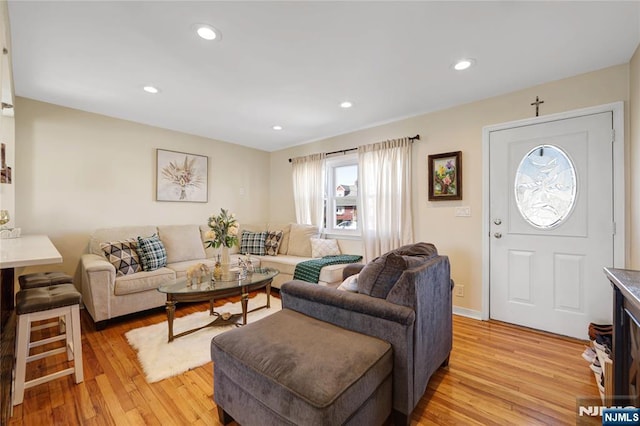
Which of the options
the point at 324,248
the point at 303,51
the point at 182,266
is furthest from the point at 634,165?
the point at 182,266

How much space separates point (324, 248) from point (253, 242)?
118cm

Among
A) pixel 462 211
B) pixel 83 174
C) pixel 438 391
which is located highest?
pixel 83 174

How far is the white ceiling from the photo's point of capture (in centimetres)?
169

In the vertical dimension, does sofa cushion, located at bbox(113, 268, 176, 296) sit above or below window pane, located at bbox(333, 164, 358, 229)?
below

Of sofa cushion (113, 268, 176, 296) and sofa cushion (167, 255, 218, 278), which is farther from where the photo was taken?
sofa cushion (167, 255, 218, 278)

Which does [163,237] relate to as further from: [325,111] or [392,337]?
[392,337]

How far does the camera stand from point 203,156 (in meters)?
4.39

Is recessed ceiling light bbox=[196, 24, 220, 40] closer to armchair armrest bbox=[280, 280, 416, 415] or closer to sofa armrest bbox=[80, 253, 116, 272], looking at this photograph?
armchair armrest bbox=[280, 280, 416, 415]

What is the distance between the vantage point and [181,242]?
3.79 metres

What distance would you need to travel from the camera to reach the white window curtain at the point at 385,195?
136 inches

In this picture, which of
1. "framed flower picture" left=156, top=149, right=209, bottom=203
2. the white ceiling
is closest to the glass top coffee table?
"framed flower picture" left=156, top=149, right=209, bottom=203

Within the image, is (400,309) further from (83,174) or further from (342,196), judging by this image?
(83,174)

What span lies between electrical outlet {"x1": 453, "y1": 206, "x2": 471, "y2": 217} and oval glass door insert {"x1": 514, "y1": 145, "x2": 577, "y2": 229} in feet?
1.48

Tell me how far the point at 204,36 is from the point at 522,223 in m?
3.26
